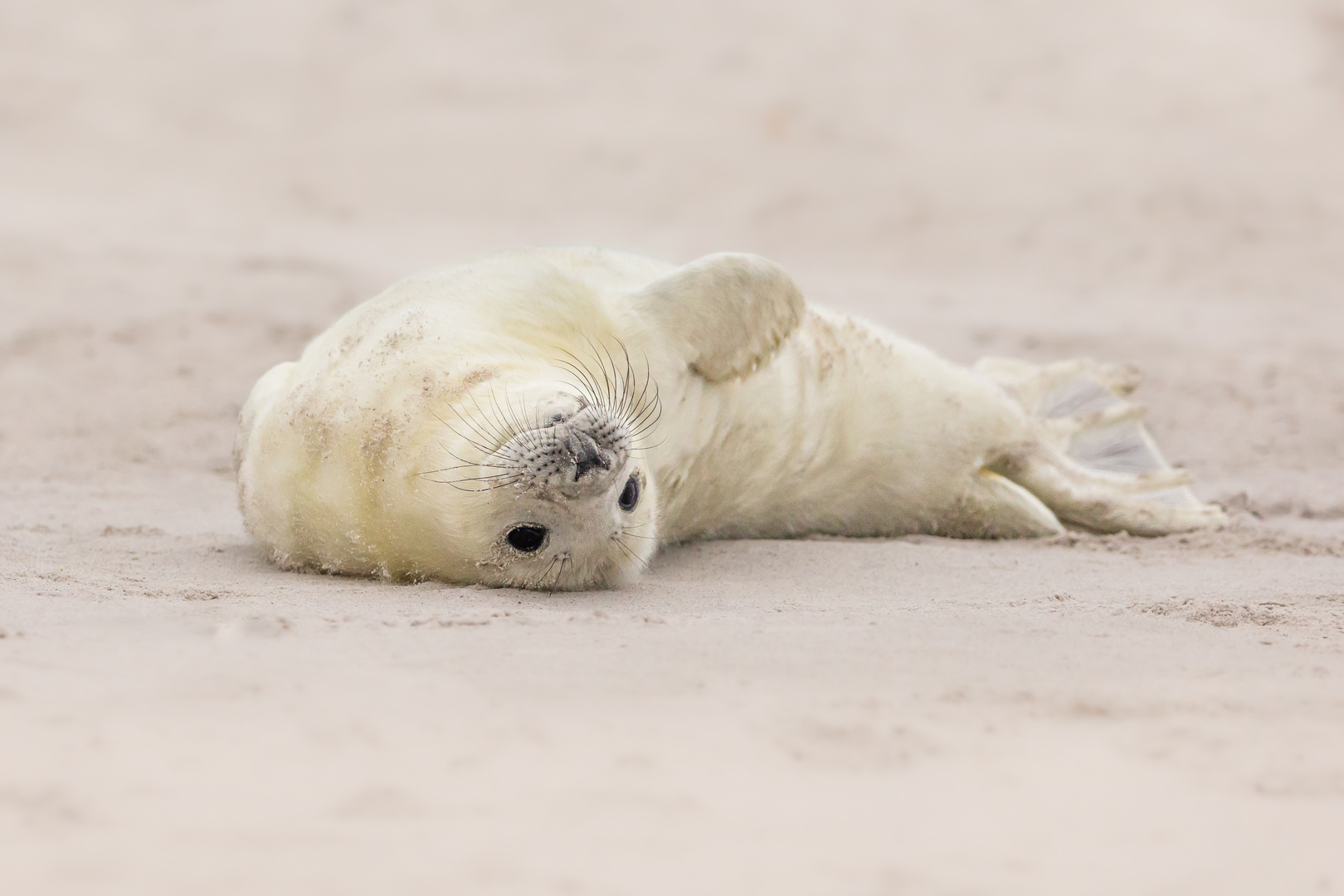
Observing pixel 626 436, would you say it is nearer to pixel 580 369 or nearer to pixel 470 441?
pixel 470 441

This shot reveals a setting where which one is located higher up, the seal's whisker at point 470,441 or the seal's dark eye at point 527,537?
the seal's whisker at point 470,441

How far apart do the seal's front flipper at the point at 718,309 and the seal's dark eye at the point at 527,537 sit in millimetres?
845

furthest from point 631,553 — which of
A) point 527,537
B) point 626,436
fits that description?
point 626,436

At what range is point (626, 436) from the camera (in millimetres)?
3193

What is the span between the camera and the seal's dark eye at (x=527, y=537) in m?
3.30

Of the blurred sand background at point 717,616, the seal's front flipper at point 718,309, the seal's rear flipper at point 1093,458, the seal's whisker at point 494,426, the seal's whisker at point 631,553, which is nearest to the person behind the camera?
the blurred sand background at point 717,616

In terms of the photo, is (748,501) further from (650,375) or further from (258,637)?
(258,637)

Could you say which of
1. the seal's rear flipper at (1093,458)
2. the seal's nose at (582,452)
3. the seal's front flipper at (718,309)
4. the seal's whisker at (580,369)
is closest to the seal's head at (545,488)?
the seal's nose at (582,452)

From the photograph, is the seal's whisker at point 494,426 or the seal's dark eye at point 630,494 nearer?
the seal's whisker at point 494,426

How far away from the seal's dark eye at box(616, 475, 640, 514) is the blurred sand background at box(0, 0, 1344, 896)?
22cm

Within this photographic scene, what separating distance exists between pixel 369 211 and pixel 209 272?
3.47m

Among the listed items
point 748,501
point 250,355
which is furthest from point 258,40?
point 748,501

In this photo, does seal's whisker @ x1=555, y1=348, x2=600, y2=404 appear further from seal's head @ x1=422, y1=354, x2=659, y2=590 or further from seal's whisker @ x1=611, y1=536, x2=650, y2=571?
seal's whisker @ x1=611, y1=536, x2=650, y2=571

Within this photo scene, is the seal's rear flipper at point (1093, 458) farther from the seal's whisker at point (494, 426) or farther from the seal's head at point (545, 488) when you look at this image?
the seal's whisker at point (494, 426)
